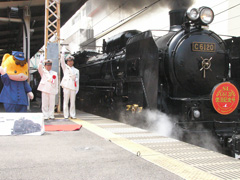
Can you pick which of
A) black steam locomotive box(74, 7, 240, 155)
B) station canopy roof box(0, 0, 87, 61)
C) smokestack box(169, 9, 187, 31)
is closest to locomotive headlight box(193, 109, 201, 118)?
black steam locomotive box(74, 7, 240, 155)

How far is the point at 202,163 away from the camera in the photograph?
3299 millimetres

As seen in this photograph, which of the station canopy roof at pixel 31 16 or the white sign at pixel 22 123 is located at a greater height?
the station canopy roof at pixel 31 16

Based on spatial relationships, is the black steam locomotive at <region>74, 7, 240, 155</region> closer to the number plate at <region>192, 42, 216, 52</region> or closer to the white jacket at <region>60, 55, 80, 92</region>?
the number plate at <region>192, 42, 216, 52</region>

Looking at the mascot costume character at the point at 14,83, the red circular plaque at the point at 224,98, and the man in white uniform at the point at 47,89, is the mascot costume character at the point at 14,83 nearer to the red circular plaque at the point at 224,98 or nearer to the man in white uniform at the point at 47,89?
the man in white uniform at the point at 47,89

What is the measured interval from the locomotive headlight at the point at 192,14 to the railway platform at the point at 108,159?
2344 mm

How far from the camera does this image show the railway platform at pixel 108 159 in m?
2.88

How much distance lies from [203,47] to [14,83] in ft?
12.5

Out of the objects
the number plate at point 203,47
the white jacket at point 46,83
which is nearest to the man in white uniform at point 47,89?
the white jacket at point 46,83

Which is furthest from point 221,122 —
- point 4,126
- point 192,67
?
point 4,126

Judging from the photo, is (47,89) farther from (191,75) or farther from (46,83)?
(191,75)

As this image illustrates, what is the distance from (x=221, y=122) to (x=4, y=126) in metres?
3.82

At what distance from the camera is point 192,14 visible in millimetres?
5305

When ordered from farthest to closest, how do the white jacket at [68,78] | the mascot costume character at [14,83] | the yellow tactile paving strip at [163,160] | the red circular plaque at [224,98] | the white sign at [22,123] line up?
the white jacket at [68,78]
the mascot costume character at [14,83]
the white sign at [22,123]
the red circular plaque at [224,98]
the yellow tactile paving strip at [163,160]

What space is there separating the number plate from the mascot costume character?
11.2ft
